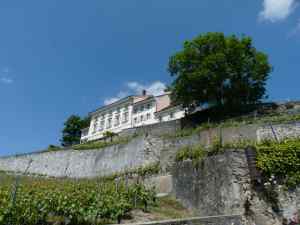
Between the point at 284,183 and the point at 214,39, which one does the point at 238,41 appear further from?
the point at 284,183

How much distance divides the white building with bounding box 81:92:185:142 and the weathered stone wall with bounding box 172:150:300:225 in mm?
26751

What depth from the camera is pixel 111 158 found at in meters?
19.9

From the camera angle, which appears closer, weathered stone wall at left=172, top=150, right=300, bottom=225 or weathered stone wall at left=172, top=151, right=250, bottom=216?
weathered stone wall at left=172, top=150, right=300, bottom=225

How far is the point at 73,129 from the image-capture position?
51219 mm

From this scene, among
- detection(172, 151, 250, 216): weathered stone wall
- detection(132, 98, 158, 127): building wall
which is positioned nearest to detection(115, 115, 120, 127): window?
detection(132, 98, 158, 127): building wall

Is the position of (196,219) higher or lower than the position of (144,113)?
lower

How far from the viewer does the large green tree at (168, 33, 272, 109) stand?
2492cm

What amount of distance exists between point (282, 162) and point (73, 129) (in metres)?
47.3

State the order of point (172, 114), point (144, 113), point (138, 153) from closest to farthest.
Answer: point (138, 153), point (172, 114), point (144, 113)

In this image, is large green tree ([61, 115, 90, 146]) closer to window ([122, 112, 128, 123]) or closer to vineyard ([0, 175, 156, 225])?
window ([122, 112, 128, 123])

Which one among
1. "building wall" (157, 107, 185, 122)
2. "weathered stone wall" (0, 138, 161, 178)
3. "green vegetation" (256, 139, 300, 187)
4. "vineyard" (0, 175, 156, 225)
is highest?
"building wall" (157, 107, 185, 122)

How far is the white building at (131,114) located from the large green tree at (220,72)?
9242 millimetres

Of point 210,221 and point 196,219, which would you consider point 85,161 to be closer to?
point 210,221

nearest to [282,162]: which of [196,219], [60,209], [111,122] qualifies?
[196,219]
